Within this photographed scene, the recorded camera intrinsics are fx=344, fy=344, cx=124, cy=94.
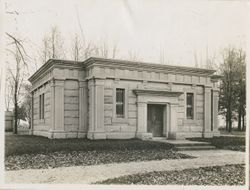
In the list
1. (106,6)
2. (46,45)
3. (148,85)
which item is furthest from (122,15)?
(148,85)

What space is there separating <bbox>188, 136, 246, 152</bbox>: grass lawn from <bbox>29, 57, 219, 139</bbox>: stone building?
134 mm

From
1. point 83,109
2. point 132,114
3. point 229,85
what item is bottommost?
point 132,114

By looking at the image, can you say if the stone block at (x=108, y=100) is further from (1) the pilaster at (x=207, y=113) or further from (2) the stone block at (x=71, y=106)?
(1) the pilaster at (x=207, y=113)

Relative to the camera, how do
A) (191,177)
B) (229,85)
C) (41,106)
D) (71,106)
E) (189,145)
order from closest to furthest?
(191,177), (229,85), (189,145), (71,106), (41,106)

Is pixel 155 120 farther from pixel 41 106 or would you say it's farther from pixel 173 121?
pixel 41 106

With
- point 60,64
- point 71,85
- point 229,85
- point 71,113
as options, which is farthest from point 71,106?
point 229,85

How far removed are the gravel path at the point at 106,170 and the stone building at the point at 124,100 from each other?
3.49ft

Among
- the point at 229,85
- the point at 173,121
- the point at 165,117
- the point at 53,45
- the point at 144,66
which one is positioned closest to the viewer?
the point at 53,45

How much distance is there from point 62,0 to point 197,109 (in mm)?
3798

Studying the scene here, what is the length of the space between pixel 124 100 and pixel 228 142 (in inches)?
91.2

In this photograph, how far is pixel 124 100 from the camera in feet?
23.1

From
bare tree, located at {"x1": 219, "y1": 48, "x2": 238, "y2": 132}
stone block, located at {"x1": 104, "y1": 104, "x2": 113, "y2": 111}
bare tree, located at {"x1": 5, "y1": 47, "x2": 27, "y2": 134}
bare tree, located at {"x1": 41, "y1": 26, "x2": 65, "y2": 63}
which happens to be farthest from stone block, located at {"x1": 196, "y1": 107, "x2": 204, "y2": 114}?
bare tree, located at {"x1": 5, "y1": 47, "x2": 27, "y2": 134}

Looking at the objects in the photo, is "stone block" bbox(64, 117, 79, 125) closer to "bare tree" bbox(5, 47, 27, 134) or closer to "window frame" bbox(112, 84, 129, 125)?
"window frame" bbox(112, 84, 129, 125)

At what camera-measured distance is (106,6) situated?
480 cm
